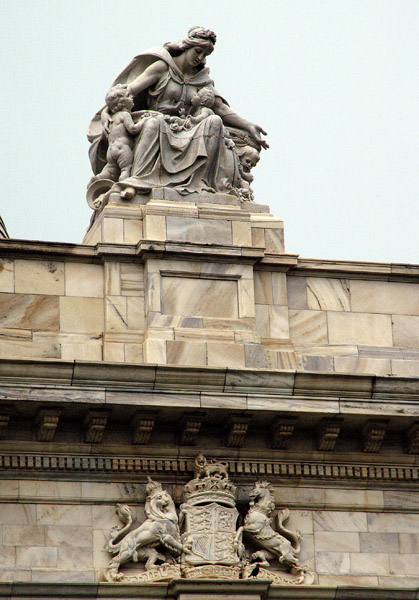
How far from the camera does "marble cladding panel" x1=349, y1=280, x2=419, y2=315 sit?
89.2 feet

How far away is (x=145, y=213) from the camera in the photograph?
2661 centimetres

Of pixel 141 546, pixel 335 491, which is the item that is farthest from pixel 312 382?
pixel 141 546

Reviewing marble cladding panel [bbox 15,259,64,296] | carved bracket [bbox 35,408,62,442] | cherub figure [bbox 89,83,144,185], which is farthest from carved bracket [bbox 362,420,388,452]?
cherub figure [bbox 89,83,144,185]

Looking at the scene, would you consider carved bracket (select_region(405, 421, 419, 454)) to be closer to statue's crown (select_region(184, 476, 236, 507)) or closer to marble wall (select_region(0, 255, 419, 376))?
marble wall (select_region(0, 255, 419, 376))

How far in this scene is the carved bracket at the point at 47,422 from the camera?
24.4m

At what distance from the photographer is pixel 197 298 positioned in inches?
1031

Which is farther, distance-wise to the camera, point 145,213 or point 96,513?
point 145,213

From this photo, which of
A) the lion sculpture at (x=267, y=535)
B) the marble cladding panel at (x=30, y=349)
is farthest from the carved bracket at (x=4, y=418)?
the lion sculpture at (x=267, y=535)

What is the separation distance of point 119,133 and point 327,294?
395 cm

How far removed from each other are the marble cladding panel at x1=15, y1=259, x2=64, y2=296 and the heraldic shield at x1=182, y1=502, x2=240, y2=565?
12.4 ft

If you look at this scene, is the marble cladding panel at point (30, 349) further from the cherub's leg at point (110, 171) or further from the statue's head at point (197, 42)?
the statue's head at point (197, 42)

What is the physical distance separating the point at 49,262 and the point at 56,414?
2.82 meters

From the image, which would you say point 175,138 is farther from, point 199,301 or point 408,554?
point 408,554

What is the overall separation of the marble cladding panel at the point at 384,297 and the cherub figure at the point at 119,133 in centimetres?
384
